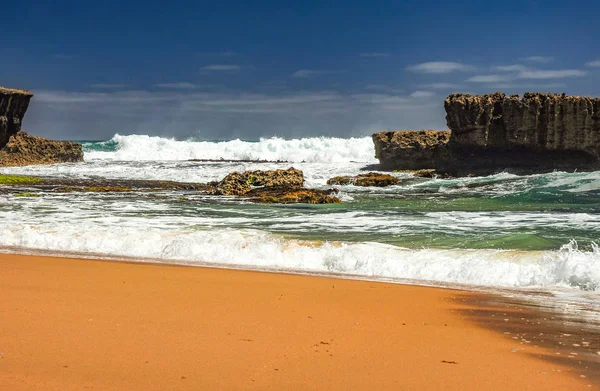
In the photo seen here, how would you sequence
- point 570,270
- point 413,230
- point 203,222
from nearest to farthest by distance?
point 570,270, point 413,230, point 203,222

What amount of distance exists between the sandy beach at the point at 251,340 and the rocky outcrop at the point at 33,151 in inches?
1335

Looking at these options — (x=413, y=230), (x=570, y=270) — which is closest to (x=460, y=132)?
(x=413, y=230)

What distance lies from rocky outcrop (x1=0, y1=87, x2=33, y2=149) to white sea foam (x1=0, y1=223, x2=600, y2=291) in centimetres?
2850

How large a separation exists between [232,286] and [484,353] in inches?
124

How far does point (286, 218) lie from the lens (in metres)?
13.9

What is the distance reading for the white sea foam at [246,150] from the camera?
57109 mm

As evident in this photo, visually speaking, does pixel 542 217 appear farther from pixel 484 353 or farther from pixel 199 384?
pixel 199 384

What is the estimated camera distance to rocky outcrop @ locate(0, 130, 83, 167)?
37.9 meters

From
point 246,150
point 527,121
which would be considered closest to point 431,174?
point 527,121

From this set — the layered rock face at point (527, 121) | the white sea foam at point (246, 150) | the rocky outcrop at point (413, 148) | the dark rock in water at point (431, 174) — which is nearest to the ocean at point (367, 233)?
the layered rock face at point (527, 121)

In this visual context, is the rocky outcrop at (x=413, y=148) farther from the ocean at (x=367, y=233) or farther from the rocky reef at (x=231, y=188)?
the rocky reef at (x=231, y=188)

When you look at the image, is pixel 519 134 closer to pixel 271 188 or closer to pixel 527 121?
pixel 527 121

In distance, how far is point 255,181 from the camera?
21.8 metres

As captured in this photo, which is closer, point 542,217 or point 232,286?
point 232,286
